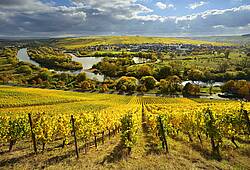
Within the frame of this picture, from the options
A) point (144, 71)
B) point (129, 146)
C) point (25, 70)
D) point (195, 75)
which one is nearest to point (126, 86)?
point (144, 71)

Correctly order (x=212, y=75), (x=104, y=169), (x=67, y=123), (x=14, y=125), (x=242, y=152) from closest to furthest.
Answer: (x=104, y=169) → (x=242, y=152) → (x=14, y=125) → (x=67, y=123) → (x=212, y=75)

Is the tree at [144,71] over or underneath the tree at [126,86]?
over

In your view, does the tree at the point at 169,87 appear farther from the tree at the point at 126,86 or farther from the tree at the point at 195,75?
the tree at the point at 195,75

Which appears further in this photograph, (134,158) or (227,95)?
(227,95)

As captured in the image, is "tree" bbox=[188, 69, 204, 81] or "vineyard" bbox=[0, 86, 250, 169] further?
"tree" bbox=[188, 69, 204, 81]

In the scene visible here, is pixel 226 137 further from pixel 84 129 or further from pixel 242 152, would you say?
pixel 84 129

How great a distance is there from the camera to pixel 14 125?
1174 inches

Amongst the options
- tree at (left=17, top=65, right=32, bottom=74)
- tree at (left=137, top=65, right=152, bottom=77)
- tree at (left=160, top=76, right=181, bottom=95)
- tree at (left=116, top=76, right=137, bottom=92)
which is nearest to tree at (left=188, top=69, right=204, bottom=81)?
tree at (left=137, top=65, right=152, bottom=77)

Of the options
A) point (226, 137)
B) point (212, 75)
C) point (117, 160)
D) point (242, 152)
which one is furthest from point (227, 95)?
point (117, 160)

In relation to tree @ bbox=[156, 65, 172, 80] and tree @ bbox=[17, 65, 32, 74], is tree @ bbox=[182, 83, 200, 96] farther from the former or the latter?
tree @ bbox=[17, 65, 32, 74]

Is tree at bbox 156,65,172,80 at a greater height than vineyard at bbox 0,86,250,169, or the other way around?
vineyard at bbox 0,86,250,169

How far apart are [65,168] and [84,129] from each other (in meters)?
6.99

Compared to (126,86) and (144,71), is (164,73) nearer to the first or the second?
(144,71)

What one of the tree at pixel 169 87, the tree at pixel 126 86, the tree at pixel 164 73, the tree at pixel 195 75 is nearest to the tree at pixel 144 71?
the tree at pixel 164 73
